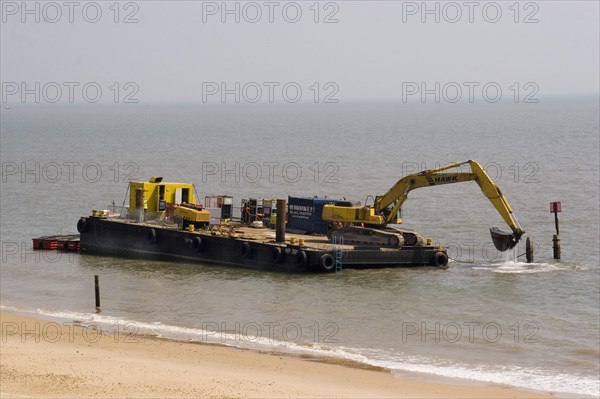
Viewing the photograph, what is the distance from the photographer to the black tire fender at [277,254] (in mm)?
44594

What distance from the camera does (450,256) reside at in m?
49.1

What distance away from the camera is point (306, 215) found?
49.3 m

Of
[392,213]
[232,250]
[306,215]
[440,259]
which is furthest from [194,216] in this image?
[440,259]

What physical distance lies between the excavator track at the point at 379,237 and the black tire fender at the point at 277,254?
3346mm

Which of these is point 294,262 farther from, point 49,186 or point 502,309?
point 49,186

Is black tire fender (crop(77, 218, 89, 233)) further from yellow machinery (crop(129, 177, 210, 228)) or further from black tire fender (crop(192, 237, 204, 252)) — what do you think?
black tire fender (crop(192, 237, 204, 252))

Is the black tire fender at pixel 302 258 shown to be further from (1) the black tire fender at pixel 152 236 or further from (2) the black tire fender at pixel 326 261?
(1) the black tire fender at pixel 152 236

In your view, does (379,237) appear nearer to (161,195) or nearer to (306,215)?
(306,215)

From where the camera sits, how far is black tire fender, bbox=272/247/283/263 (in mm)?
44594

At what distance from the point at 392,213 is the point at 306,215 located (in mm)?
4818

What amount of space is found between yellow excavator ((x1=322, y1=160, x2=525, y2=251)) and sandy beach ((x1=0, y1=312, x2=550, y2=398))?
50.3ft

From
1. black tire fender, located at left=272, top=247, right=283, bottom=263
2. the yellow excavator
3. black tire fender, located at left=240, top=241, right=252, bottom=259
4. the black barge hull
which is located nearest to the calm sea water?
the black barge hull

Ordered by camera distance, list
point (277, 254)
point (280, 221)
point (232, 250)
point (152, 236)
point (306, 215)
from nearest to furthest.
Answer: point (277, 254) < point (280, 221) < point (232, 250) < point (152, 236) < point (306, 215)

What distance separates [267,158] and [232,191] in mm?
43924
